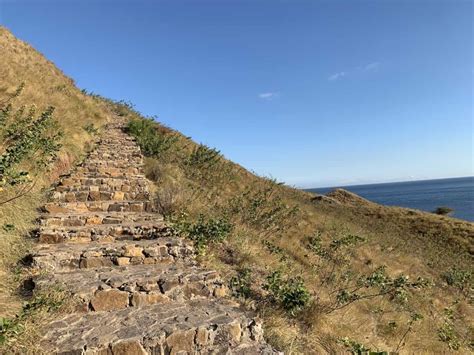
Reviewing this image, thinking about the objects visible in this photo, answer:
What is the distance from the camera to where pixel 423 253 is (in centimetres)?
1662

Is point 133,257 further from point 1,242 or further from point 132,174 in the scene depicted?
point 132,174

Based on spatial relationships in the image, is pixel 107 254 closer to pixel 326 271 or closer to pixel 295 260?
pixel 295 260

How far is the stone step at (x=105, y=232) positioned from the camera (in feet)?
17.5

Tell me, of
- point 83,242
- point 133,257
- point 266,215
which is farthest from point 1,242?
point 266,215

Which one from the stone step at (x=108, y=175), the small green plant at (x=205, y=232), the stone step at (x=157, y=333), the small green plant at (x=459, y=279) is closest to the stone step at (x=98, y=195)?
the stone step at (x=108, y=175)

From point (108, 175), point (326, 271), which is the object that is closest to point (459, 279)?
point (326, 271)

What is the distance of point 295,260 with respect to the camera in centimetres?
883

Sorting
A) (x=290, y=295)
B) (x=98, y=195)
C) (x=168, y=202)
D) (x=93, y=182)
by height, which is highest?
(x=93, y=182)

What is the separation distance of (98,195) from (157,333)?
16.8 ft

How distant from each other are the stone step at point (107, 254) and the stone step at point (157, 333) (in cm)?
124

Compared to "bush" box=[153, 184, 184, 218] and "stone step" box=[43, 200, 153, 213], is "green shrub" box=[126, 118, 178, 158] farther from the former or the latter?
"stone step" box=[43, 200, 153, 213]

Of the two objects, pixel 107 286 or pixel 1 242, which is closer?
pixel 107 286

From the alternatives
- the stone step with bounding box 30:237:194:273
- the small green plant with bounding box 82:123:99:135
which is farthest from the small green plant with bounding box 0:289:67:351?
the small green plant with bounding box 82:123:99:135

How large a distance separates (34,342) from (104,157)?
328 inches
